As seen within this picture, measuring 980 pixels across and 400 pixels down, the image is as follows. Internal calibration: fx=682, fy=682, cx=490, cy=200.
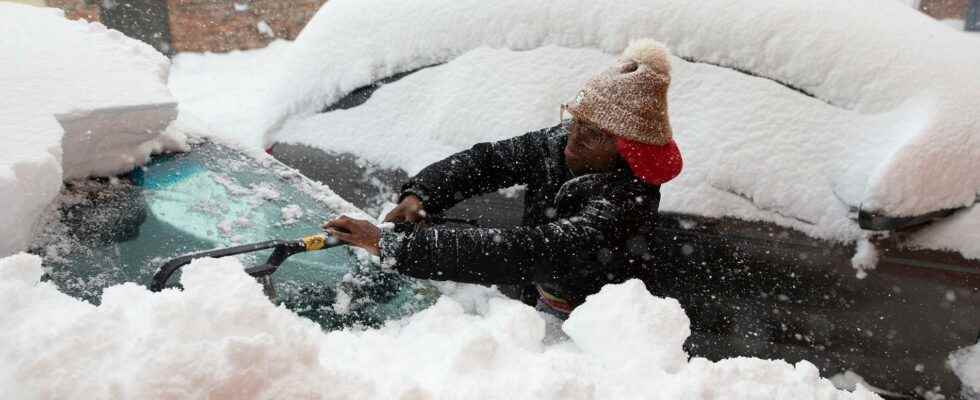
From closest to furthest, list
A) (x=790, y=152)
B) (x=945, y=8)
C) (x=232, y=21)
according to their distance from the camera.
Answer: (x=790, y=152)
(x=232, y=21)
(x=945, y=8)

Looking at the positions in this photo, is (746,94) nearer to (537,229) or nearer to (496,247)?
(537,229)

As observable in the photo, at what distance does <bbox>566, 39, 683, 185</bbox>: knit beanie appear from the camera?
6.98 feet

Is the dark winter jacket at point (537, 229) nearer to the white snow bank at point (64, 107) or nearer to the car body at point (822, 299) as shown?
the car body at point (822, 299)

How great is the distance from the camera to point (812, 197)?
2.40 meters

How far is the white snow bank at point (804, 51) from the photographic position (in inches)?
91.6

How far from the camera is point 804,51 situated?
2486mm

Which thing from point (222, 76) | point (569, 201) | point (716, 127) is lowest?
point (222, 76)

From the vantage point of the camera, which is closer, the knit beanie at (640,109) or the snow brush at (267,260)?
the snow brush at (267,260)

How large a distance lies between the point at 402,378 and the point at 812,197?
1.79 m

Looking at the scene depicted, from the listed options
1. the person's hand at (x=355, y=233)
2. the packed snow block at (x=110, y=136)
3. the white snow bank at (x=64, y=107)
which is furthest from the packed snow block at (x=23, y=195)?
the person's hand at (x=355, y=233)

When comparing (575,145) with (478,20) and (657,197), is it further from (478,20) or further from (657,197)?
(478,20)

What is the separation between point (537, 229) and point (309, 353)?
3.49 feet

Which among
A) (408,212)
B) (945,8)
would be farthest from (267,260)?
(945,8)

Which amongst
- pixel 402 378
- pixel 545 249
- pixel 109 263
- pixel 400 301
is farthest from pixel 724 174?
pixel 109 263
